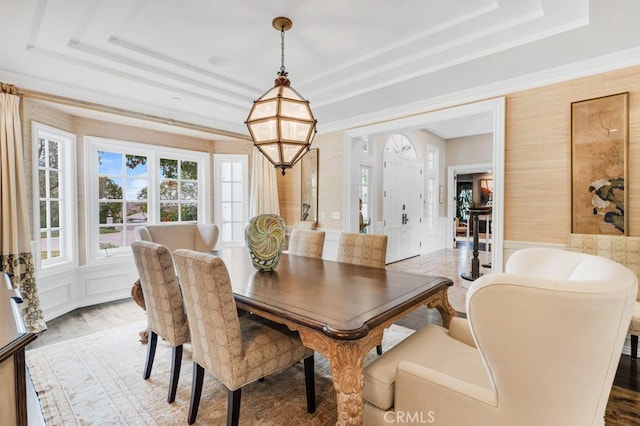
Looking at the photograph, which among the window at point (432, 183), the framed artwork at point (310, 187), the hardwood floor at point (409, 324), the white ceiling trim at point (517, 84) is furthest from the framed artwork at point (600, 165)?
the window at point (432, 183)

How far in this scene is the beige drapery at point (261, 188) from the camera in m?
5.20

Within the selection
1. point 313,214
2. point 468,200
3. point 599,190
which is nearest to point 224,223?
point 313,214

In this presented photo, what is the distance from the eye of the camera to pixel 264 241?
92.4 inches

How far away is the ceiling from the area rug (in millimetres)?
2624

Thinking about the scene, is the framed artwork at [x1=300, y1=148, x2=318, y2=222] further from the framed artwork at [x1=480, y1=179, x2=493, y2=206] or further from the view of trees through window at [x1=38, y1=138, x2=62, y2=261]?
the framed artwork at [x1=480, y1=179, x2=493, y2=206]

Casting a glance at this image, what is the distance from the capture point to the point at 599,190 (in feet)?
8.88

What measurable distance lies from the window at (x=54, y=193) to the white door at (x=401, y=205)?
16.5 ft

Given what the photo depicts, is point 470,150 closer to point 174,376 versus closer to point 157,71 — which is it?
point 157,71

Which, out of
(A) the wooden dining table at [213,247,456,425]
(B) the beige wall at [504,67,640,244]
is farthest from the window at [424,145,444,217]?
(A) the wooden dining table at [213,247,456,425]

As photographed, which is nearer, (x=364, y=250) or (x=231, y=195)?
(x=364, y=250)

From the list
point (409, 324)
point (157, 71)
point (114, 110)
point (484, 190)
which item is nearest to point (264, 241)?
point (409, 324)

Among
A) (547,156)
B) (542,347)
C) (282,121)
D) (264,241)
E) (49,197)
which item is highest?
(282,121)

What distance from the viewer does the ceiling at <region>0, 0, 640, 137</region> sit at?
85.0 inches

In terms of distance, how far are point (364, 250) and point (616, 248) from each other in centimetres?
207
